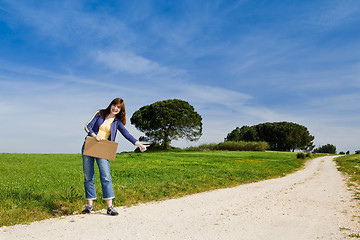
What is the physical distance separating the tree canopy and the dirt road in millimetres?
86941

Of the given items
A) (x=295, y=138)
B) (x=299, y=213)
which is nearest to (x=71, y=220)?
(x=299, y=213)

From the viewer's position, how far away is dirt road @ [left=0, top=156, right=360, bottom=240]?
5.53 meters

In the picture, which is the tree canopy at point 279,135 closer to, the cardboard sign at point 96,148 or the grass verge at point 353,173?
the grass verge at point 353,173

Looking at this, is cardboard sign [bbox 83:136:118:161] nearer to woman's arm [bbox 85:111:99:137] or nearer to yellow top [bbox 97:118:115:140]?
woman's arm [bbox 85:111:99:137]

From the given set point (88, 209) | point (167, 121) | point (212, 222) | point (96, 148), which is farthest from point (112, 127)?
point (167, 121)

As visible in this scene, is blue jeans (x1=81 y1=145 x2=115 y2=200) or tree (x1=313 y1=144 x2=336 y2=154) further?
tree (x1=313 y1=144 x2=336 y2=154)

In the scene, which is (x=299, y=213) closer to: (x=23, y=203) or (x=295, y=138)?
(x=23, y=203)

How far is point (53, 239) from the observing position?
521cm

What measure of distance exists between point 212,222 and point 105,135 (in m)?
3.32

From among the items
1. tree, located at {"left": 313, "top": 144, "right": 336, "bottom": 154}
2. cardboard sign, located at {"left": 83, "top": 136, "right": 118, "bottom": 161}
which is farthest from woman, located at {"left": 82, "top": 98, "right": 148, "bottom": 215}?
tree, located at {"left": 313, "top": 144, "right": 336, "bottom": 154}

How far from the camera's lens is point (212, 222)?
646 centimetres

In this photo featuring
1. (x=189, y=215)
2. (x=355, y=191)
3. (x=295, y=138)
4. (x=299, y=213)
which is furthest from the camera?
(x=295, y=138)

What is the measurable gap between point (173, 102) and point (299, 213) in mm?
49111

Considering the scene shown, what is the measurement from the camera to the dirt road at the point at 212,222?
18.1 feet
